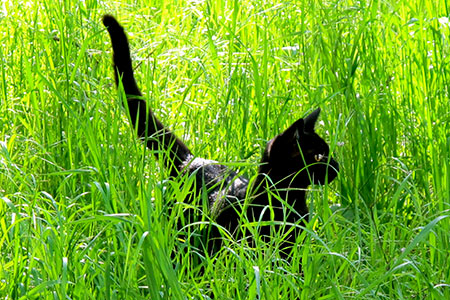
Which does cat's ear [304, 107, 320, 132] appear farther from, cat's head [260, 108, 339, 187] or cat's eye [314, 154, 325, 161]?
cat's eye [314, 154, 325, 161]

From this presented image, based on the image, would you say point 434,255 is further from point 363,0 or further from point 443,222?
point 363,0

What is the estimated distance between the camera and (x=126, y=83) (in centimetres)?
279

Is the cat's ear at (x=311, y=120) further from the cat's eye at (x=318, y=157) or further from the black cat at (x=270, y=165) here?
the cat's eye at (x=318, y=157)

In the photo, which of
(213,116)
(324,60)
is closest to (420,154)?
(324,60)

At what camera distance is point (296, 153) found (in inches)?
105

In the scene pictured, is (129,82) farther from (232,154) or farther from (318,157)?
(318,157)

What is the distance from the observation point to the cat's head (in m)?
2.61

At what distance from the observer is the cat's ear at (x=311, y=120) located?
8.89ft

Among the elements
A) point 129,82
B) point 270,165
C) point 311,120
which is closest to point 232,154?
point 270,165

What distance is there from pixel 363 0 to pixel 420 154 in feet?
2.03

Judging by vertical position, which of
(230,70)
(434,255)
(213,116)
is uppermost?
(230,70)

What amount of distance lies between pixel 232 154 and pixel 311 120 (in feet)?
1.06

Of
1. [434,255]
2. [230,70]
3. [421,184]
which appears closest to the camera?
[434,255]

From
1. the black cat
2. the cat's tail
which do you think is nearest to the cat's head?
the black cat
